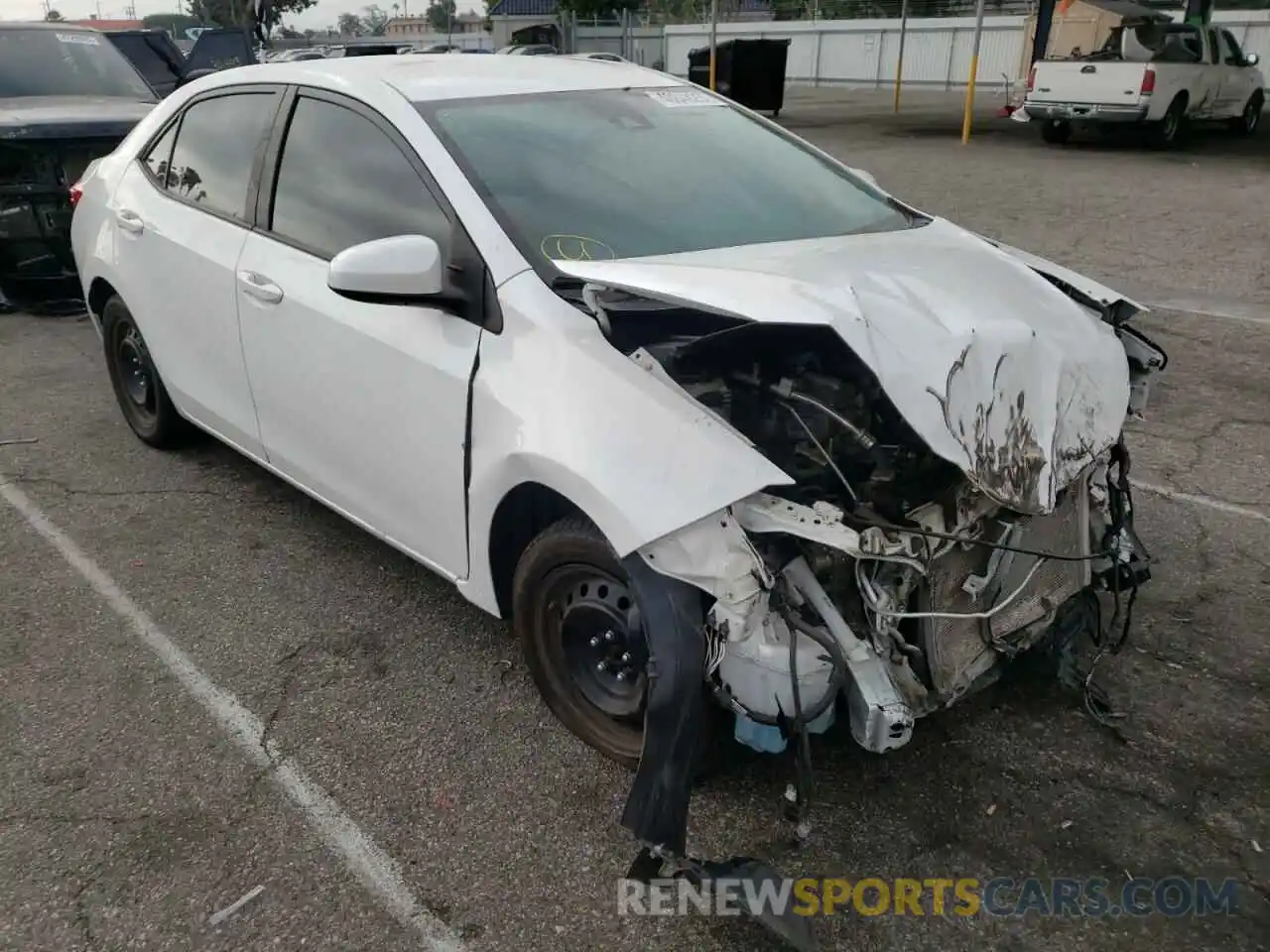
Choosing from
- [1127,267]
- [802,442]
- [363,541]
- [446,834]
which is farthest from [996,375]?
[1127,267]

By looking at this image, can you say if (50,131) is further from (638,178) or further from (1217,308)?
(1217,308)

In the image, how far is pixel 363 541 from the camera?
13.7ft

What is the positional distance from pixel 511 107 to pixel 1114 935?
287cm

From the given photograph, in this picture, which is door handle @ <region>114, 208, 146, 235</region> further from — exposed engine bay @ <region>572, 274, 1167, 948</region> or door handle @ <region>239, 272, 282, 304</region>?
exposed engine bay @ <region>572, 274, 1167, 948</region>

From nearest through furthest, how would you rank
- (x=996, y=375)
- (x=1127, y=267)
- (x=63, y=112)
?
(x=996, y=375)
(x=63, y=112)
(x=1127, y=267)

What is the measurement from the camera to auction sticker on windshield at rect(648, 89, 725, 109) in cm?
378

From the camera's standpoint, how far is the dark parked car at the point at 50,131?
23.9ft

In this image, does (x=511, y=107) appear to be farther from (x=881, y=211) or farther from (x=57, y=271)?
(x=57, y=271)

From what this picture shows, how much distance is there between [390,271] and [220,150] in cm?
179

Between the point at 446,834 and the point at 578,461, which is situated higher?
the point at 578,461

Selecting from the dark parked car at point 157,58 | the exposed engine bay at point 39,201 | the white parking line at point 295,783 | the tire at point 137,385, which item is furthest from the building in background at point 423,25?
the white parking line at point 295,783

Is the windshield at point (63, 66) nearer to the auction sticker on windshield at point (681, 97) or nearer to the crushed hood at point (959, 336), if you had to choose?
the auction sticker on windshield at point (681, 97)

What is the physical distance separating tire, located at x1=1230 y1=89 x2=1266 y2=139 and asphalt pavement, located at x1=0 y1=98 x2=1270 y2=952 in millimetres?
17871

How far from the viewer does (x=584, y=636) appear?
9.34ft
